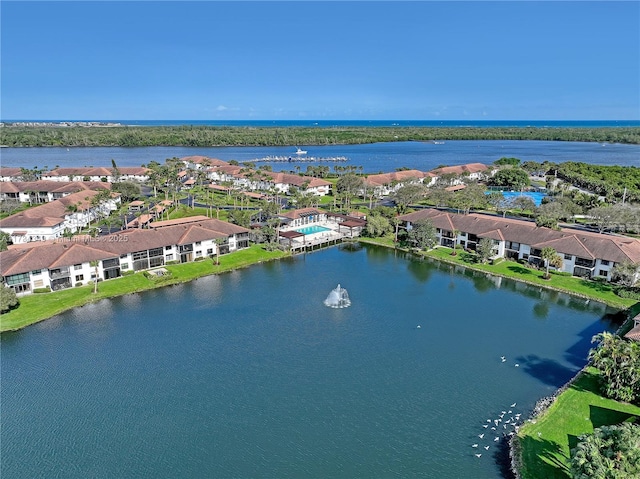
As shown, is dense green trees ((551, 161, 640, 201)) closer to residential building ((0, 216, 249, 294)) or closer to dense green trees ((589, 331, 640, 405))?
dense green trees ((589, 331, 640, 405))

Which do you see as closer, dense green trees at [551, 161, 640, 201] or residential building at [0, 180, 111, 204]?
dense green trees at [551, 161, 640, 201]

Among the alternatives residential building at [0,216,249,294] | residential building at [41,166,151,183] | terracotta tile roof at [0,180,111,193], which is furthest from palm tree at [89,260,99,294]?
residential building at [41,166,151,183]

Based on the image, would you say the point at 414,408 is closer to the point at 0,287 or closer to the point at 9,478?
the point at 9,478

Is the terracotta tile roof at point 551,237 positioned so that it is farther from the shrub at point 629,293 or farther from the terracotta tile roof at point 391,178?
the terracotta tile roof at point 391,178

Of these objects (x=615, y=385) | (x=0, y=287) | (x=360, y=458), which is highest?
(x=0, y=287)

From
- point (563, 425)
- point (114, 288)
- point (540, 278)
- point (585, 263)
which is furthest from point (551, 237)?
point (114, 288)

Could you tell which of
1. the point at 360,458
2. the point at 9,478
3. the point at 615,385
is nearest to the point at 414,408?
the point at 360,458

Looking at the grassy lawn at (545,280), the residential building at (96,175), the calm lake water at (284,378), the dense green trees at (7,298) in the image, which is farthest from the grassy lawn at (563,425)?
the residential building at (96,175)
